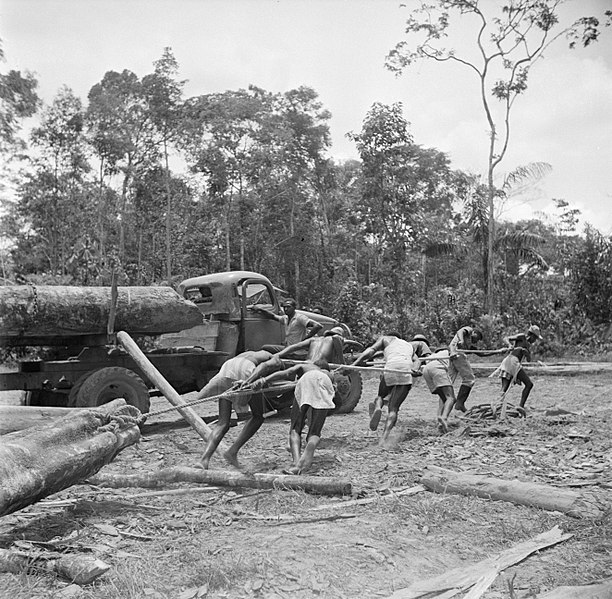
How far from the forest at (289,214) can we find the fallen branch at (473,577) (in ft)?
50.0

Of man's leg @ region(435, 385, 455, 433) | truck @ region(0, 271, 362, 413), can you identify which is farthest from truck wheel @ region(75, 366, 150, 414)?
man's leg @ region(435, 385, 455, 433)

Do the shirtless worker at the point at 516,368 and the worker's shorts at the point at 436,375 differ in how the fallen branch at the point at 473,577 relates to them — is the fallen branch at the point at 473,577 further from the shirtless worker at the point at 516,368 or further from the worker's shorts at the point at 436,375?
the shirtless worker at the point at 516,368

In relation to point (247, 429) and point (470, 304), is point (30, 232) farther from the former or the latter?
point (247, 429)

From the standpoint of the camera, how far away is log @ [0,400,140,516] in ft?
13.6

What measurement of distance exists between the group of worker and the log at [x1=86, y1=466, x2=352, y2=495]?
16.6 inches

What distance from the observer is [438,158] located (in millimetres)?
28250

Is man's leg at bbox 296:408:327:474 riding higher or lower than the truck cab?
lower

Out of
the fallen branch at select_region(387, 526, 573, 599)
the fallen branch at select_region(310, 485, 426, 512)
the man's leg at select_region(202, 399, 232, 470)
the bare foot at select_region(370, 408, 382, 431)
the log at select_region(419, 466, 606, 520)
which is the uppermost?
the man's leg at select_region(202, 399, 232, 470)

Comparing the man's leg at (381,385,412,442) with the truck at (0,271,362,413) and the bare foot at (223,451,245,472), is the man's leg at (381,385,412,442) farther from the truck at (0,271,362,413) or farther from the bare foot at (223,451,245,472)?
the truck at (0,271,362,413)

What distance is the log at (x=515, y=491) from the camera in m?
5.10

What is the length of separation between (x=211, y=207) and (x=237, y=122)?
515 cm

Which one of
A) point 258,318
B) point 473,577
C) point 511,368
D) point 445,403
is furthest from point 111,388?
point 473,577

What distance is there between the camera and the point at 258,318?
1104 cm

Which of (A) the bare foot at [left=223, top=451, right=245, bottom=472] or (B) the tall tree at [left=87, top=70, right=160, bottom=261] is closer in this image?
(A) the bare foot at [left=223, top=451, right=245, bottom=472]
